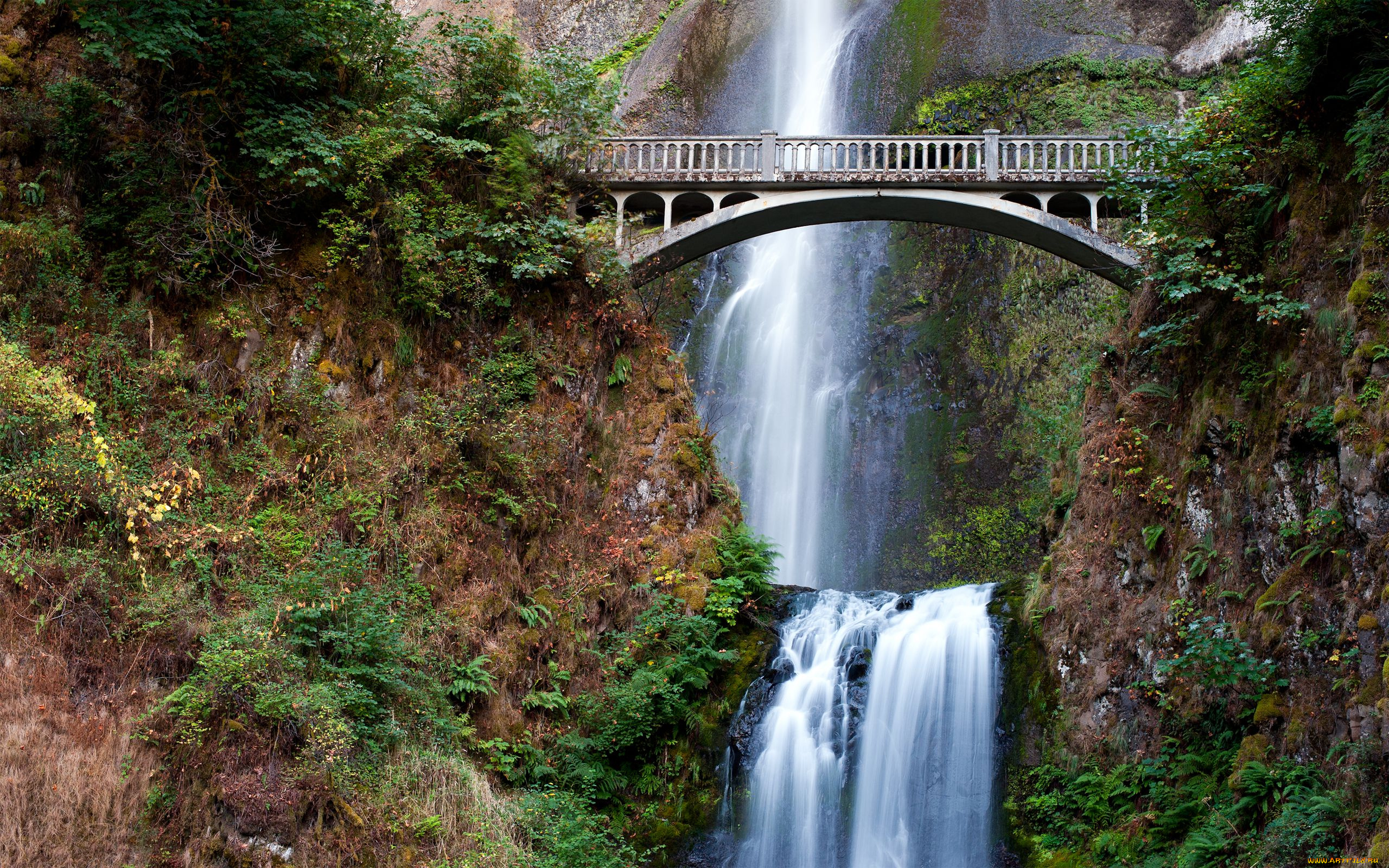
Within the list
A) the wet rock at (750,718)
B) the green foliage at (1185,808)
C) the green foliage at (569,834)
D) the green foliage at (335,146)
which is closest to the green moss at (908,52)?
the green foliage at (335,146)

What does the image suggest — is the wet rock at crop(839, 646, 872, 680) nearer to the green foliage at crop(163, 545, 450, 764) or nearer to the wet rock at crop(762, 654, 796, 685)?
the wet rock at crop(762, 654, 796, 685)

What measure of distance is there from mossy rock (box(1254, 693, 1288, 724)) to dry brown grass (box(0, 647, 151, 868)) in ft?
30.4

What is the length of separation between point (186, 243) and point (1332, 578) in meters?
12.4

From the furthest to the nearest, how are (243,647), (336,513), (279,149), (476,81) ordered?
1. (476,81)
2. (279,149)
3. (336,513)
4. (243,647)

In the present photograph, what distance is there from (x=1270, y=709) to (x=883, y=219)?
905 centimetres

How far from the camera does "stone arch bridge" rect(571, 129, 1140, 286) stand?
47.6ft

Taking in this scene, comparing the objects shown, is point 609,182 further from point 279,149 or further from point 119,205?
point 119,205

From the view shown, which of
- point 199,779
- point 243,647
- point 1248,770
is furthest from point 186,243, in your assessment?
point 1248,770

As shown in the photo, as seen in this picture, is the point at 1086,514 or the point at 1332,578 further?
the point at 1086,514

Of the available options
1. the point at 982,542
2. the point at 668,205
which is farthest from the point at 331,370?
the point at 982,542

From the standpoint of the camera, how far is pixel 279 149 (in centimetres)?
1184

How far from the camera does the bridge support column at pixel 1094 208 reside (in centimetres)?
1442

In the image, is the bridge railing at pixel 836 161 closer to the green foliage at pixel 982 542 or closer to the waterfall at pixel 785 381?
the waterfall at pixel 785 381

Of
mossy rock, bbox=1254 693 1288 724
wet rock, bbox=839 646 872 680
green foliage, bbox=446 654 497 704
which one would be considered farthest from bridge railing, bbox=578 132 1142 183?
mossy rock, bbox=1254 693 1288 724
